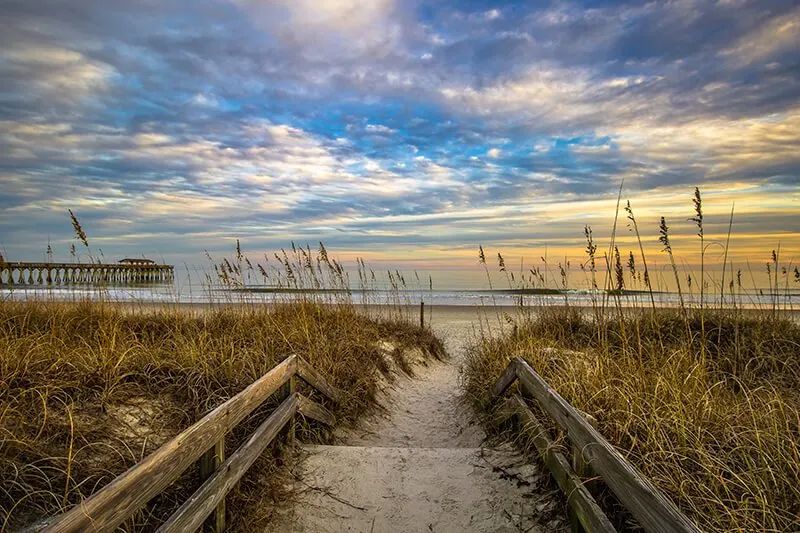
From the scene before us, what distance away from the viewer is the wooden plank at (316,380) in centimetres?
525

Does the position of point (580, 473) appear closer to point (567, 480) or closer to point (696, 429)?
point (567, 480)

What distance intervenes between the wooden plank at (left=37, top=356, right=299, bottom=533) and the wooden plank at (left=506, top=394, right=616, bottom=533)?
7.66 feet

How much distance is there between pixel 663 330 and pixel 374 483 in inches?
269

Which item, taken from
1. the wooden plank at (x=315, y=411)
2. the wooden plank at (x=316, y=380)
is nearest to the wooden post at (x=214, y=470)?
the wooden plank at (x=315, y=411)

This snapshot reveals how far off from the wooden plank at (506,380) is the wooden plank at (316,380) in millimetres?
1863

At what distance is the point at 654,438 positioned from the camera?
3338 millimetres

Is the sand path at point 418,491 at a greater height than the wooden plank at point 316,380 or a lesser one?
lesser

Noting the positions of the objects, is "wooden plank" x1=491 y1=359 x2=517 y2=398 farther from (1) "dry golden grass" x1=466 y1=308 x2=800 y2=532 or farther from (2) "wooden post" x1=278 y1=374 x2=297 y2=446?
(2) "wooden post" x1=278 y1=374 x2=297 y2=446

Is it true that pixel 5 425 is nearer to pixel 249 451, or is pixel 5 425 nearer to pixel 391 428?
pixel 249 451

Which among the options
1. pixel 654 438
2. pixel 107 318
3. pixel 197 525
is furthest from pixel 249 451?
pixel 107 318

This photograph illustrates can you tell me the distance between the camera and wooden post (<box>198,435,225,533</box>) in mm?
3395

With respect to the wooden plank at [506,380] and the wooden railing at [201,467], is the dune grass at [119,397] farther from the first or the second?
the wooden plank at [506,380]

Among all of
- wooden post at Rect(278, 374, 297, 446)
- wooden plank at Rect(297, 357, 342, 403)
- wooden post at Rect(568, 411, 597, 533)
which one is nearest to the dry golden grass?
wooden post at Rect(568, 411, 597, 533)

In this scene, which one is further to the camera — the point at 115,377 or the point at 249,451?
the point at 115,377
